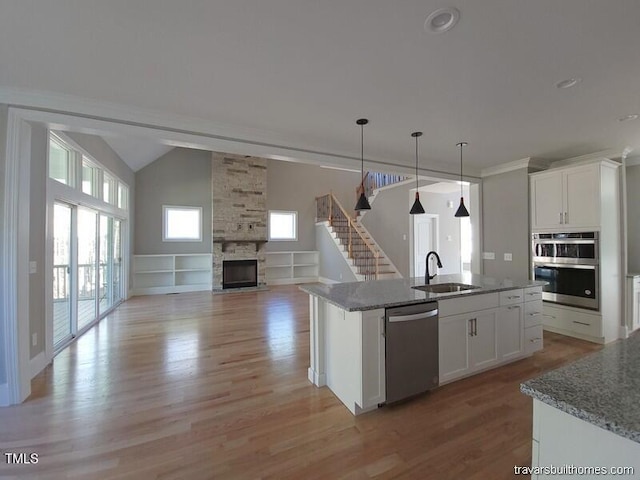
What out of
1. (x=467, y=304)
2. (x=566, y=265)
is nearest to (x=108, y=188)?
(x=467, y=304)

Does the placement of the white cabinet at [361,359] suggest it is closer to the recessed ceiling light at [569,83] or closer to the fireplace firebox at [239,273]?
the recessed ceiling light at [569,83]

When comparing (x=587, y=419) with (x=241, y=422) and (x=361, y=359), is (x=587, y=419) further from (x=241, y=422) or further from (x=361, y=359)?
(x=241, y=422)

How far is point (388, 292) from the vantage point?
2.71 metres

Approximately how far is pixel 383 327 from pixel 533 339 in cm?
223

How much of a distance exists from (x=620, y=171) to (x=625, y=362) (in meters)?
4.41

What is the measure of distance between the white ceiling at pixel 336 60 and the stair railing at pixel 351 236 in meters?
4.29

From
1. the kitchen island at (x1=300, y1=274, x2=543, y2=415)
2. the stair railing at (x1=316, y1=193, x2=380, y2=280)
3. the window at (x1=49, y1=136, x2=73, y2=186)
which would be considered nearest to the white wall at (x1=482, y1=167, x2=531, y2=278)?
the kitchen island at (x1=300, y1=274, x2=543, y2=415)

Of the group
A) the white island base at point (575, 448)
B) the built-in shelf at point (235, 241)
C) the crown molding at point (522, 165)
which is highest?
the crown molding at point (522, 165)

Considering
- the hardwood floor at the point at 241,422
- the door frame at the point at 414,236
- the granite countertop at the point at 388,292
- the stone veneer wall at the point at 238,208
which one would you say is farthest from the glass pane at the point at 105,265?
the door frame at the point at 414,236

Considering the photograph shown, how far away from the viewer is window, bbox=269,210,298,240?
9211 mm

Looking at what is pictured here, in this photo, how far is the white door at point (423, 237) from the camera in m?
7.75

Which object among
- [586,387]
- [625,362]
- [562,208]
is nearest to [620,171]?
[562,208]

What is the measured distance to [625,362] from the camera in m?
1.12

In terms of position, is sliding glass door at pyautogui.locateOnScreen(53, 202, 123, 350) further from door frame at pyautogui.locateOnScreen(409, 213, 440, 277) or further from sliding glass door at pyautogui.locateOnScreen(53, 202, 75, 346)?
door frame at pyautogui.locateOnScreen(409, 213, 440, 277)
